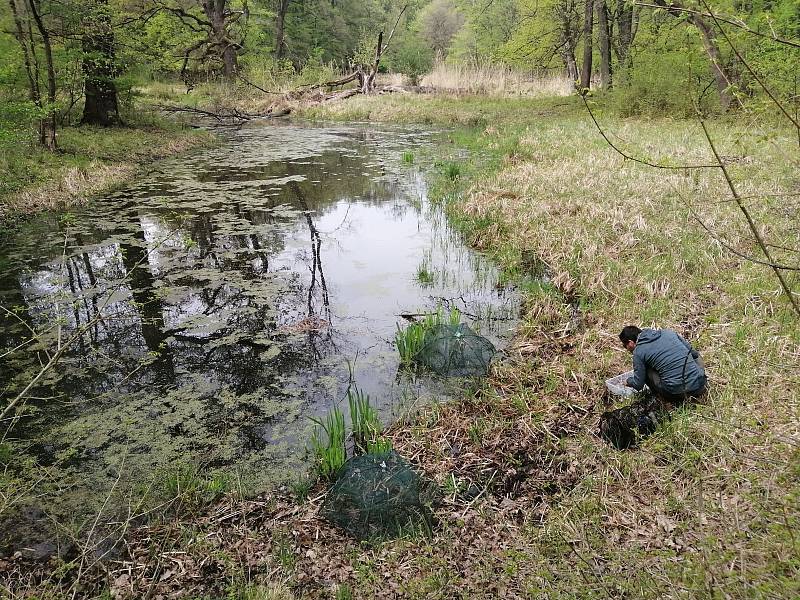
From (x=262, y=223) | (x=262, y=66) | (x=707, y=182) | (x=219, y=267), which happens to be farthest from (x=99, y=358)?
(x=262, y=66)

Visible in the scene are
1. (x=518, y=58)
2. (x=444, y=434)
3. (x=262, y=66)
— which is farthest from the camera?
(x=262, y=66)

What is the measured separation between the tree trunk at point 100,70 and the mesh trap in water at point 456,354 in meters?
10.6

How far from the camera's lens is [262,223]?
8.22 meters

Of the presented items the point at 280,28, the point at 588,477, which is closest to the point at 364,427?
the point at 588,477

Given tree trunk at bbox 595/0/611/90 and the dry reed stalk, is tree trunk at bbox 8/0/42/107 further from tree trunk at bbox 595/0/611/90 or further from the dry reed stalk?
the dry reed stalk

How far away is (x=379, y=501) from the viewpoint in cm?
294

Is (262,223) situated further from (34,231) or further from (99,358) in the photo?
(99,358)

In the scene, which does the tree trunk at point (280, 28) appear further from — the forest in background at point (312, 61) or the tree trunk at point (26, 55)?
the tree trunk at point (26, 55)

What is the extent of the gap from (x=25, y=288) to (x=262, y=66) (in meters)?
25.2

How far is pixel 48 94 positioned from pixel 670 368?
11.5 meters

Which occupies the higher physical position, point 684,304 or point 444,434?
point 684,304

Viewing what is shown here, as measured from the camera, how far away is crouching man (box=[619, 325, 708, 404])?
11.3ft

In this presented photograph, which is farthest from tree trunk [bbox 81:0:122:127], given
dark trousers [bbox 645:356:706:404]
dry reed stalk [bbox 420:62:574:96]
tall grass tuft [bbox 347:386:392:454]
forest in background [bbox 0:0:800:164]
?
dry reed stalk [bbox 420:62:574:96]

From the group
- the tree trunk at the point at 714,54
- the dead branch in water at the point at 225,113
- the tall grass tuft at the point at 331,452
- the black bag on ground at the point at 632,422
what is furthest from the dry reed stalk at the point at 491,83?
the tall grass tuft at the point at 331,452
